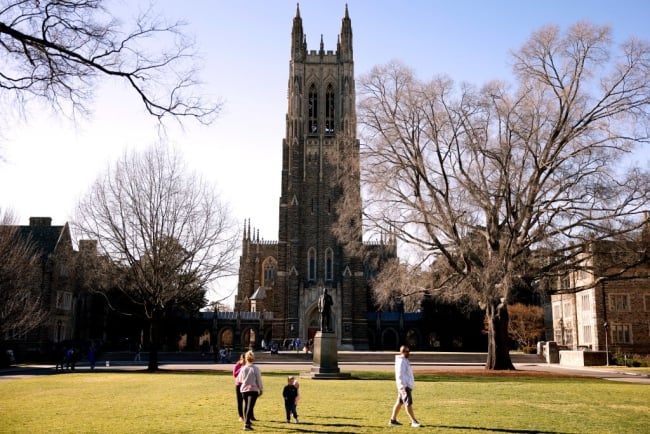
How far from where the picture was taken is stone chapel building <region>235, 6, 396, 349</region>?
6181 centimetres

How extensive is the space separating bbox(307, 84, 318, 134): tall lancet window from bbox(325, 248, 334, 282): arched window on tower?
13804 millimetres

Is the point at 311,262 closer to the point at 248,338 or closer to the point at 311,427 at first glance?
the point at 248,338

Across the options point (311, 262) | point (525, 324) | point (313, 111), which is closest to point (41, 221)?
point (311, 262)

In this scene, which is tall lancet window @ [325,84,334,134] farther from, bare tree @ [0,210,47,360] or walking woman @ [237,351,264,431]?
walking woman @ [237,351,264,431]

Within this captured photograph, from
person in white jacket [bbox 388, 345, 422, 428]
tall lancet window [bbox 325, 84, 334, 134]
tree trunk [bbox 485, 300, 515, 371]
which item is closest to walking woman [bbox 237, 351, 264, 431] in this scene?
person in white jacket [bbox 388, 345, 422, 428]

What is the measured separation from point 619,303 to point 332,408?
1476 inches

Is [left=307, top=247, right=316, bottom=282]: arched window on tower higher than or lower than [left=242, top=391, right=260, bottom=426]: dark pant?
higher

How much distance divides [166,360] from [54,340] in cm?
1243

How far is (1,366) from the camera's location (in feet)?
122

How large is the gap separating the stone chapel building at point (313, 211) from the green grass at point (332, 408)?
3946cm

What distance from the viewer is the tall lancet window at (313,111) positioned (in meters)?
68.0

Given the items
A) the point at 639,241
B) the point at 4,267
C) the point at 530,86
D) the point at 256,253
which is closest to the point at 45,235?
the point at 4,267

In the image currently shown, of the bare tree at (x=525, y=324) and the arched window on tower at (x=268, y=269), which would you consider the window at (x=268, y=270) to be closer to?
the arched window on tower at (x=268, y=269)

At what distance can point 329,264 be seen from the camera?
63438 millimetres
